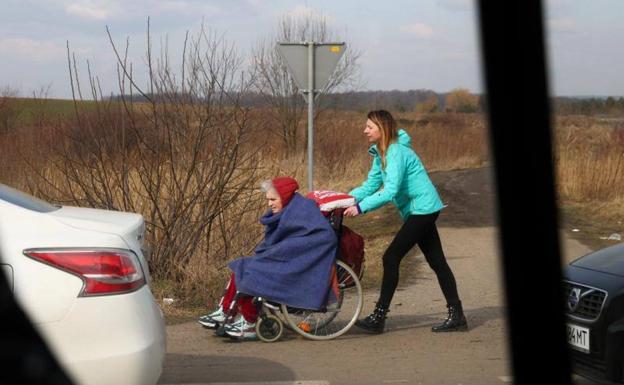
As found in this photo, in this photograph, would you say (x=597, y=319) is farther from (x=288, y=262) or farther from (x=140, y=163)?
(x=140, y=163)

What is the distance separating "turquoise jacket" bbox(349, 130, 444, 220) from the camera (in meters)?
7.36

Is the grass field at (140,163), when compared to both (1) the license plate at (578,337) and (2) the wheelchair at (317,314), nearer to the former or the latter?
(2) the wheelchair at (317,314)

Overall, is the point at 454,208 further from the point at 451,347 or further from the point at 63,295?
the point at 63,295

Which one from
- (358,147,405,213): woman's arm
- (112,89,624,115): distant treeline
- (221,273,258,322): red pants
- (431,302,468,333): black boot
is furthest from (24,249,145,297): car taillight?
(112,89,624,115): distant treeline

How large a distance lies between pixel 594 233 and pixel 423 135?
2027cm

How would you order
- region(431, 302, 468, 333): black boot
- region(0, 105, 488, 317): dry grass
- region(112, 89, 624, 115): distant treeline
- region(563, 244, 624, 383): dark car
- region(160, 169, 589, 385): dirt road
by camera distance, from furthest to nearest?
region(112, 89, 624, 115): distant treeline → region(0, 105, 488, 317): dry grass → region(431, 302, 468, 333): black boot → region(160, 169, 589, 385): dirt road → region(563, 244, 624, 383): dark car

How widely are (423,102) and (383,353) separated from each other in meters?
47.2

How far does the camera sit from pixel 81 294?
14.5 ft

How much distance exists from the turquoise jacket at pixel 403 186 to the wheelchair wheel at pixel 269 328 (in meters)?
1.13

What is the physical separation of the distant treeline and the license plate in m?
5.22

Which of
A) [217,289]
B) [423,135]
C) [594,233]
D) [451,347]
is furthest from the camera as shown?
[423,135]

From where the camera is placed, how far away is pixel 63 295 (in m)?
4.38

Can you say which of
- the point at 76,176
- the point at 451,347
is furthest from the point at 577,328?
the point at 76,176

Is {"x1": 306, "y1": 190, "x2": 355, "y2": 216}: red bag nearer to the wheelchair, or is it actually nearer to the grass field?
the wheelchair
